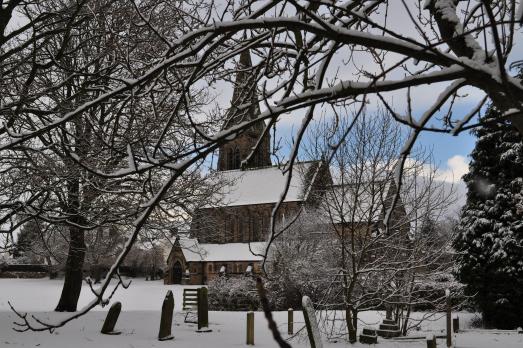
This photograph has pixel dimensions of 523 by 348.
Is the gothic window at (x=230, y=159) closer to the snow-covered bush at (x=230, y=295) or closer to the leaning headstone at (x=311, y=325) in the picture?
the snow-covered bush at (x=230, y=295)

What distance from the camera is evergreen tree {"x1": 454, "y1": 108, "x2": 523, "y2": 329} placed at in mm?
18984

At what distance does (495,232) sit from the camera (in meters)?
19.9

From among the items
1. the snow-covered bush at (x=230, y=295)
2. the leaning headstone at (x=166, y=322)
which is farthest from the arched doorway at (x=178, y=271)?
the leaning headstone at (x=166, y=322)

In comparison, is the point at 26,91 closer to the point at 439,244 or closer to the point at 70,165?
the point at 70,165

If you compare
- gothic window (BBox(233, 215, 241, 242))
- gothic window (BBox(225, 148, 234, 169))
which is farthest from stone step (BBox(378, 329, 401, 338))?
gothic window (BBox(225, 148, 234, 169))

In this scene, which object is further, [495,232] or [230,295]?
[230,295]

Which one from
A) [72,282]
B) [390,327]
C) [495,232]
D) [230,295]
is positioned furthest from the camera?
Result: [230,295]

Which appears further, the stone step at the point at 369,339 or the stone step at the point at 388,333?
the stone step at the point at 388,333

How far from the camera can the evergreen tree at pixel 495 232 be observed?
19.0 m

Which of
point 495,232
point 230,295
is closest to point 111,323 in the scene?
point 495,232

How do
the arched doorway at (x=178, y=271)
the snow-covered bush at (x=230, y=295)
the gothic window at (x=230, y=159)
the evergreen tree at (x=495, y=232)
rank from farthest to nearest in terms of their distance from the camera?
1. the gothic window at (x=230, y=159)
2. the arched doorway at (x=178, y=271)
3. the snow-covered bush at (x=230, y=295)
4. the evergreen tree at (x=495, y=232)

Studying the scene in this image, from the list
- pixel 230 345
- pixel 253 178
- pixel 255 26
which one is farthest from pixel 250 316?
pixel 253 178

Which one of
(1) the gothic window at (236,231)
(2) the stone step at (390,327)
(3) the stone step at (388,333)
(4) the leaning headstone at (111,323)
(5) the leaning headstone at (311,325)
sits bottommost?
(3) the stone step at (388,333)

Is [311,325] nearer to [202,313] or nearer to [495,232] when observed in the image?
[202,313]
